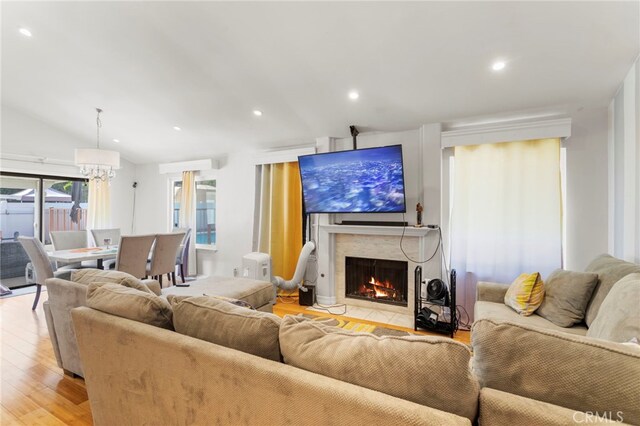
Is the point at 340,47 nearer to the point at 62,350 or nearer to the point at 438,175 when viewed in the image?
the point at 438,175

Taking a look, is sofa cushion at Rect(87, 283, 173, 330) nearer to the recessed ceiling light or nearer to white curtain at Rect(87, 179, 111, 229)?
the recessed ceiling light

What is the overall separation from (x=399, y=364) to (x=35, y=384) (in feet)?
9.04

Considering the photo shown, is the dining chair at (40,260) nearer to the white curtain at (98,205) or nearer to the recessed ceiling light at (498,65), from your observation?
the white curtain at (98,205)

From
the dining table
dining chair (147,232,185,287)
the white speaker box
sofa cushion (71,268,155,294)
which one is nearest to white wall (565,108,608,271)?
the white speaker box

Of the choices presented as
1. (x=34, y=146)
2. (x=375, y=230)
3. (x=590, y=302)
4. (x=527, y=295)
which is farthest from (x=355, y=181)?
(x=34, y=146)

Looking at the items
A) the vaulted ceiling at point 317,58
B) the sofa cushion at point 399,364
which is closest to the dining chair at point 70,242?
the vaulted ceiling at point 317,58

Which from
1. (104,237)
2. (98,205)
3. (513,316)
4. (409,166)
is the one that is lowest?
(513,316)

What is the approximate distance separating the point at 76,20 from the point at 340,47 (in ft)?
8.15

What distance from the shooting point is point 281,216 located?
4484 mm

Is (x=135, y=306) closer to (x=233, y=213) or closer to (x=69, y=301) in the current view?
(x=69, y=301)

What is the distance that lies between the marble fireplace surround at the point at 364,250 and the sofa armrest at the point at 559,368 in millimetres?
2539

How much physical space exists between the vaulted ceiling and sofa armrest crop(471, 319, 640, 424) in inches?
81.8

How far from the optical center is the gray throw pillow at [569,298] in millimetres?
1936

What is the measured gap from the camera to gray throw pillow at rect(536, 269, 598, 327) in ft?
6.35
